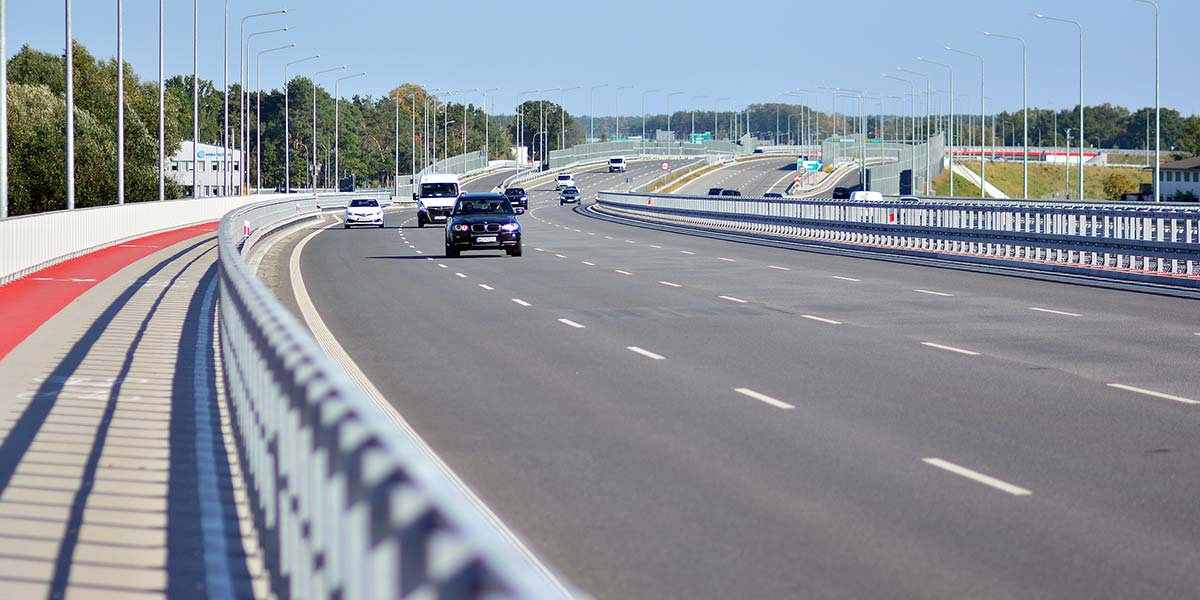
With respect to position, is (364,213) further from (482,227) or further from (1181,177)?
(1181,177)

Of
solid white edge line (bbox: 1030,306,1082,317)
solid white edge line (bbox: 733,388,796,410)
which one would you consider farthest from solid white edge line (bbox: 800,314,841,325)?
solid white edge line (bbox: 733,388,796,410)

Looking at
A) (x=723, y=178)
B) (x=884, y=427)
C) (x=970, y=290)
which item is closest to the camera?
(x=884, y=427)

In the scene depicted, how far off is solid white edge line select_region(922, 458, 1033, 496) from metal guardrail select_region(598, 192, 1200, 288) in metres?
19.7

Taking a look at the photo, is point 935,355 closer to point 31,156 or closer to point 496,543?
point 496,543

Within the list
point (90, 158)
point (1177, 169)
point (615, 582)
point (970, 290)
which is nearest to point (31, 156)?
point (90, 158)

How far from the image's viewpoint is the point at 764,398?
14289mm

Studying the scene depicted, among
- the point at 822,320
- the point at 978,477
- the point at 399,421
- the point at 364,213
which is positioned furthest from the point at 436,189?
the point at 978,477

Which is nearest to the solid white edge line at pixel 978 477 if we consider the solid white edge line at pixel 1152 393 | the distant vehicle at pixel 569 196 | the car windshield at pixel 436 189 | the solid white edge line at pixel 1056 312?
the solid white edge line at pixel 1152 393

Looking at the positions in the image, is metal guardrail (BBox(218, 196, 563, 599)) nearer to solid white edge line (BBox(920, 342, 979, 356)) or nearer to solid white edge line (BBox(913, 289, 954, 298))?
solid white edge line (BBox(920, 342, 979, 356))

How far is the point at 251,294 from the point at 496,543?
7.99 metres

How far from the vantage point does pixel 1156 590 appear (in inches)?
291

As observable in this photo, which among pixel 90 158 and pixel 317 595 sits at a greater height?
pixel 90 158

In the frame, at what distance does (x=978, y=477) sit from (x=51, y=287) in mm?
21350

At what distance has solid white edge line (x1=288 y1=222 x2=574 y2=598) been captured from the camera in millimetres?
7875
